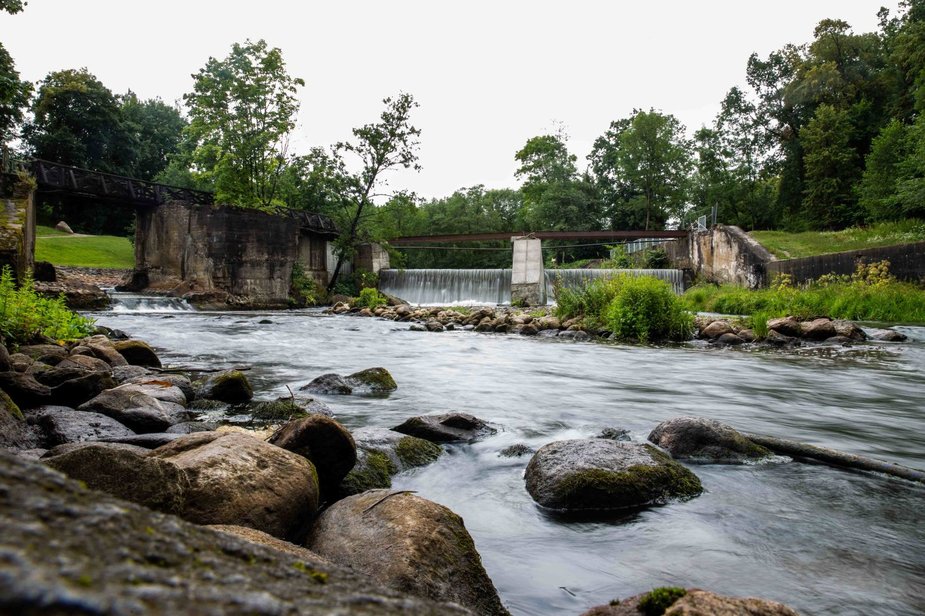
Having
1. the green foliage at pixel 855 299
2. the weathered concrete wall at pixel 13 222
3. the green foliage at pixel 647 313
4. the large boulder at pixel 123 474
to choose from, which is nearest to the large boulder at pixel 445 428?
the large boulder at pixel 123 474

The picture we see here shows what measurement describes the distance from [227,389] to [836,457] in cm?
569

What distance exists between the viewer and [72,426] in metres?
4.09

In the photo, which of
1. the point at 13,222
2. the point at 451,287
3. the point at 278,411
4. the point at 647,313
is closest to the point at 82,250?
the point at 451,287

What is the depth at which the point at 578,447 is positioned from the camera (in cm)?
397

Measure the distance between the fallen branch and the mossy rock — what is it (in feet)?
14.3

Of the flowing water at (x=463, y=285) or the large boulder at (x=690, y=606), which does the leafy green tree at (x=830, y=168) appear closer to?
the flowing water at (x=463, y=285)

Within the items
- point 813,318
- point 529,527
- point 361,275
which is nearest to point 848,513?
point 529,527

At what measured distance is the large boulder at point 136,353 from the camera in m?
8.11

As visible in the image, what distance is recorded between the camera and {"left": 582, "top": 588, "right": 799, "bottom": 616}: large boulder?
1.70 meters

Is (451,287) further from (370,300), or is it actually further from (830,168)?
(830,168)

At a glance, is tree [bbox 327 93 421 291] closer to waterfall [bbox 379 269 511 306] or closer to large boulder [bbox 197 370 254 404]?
waterfall [bbox 379 269 511 306]

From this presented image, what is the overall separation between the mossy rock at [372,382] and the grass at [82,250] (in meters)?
35.0

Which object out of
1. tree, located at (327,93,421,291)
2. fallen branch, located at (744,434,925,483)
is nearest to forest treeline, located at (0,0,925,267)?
tree, located at (327,93,421,291)

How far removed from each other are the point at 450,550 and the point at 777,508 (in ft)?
7.35
